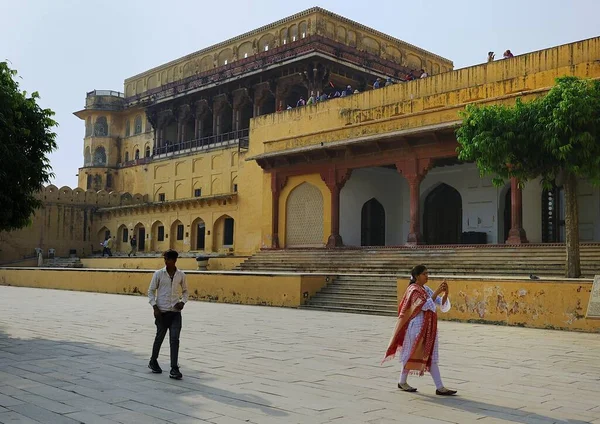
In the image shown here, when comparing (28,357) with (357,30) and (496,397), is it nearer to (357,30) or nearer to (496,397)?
(496,397)

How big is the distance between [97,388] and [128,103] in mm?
44151

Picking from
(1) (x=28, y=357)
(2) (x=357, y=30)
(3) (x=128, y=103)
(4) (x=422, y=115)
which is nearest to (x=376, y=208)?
(4) (x=422, y=115)

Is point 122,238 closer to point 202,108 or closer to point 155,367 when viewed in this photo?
point 202,108

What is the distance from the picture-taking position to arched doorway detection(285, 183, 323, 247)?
952 inches

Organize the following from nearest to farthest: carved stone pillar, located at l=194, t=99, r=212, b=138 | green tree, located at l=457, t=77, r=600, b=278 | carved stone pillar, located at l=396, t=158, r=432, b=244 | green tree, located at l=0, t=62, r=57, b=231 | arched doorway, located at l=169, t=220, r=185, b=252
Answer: green tree, located at l=0, t=62, r=57, b=231 < green tree, located at l=457, t=77, r=600, b=278 < carved stone pillar, located at l=396, t=158, r=432, b=244 < arched doorway, located at l=169, t=220, r=185, b=252 < carved stone pillar, located at l=194, t=99, r=212, b=138

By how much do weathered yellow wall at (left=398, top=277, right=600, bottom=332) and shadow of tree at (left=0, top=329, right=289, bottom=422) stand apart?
7.30 m

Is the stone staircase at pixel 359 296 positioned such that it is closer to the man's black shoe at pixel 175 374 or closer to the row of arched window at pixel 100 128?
the man's black shoe at pixel 175 374

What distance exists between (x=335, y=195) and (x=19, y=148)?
14.1 metres

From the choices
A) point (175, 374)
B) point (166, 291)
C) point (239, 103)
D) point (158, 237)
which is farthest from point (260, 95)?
point (175, 374)

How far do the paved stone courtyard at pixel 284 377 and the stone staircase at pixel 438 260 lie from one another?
5052 mm

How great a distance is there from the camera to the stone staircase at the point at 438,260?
1634cm

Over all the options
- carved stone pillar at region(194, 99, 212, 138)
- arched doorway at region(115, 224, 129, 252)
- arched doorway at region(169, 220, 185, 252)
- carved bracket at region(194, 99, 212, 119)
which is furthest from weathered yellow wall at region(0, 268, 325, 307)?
carved bracket at region(194, 99, 212, 119)

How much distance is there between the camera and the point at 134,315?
1404 cm

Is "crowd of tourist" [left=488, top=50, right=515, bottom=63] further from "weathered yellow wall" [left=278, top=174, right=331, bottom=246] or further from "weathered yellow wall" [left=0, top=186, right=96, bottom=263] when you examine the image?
"weathered yellow wall" [left=0, top=186, right=96, bottom=263]
